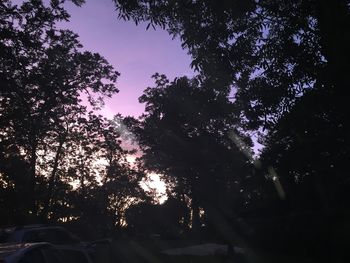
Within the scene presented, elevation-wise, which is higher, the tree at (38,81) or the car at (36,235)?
the tree at (38,81)

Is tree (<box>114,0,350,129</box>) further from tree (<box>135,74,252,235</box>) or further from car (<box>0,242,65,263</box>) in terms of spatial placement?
tree (<box>135,74,252,235</box>)

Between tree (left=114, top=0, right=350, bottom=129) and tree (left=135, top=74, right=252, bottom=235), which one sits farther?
tree (left=135, top=74, right=252, bottom=235)

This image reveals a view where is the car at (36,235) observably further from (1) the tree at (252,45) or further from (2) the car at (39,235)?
(1) the tree at (252,45)

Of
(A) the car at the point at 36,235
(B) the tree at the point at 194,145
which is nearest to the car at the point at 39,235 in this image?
(A) the car at the point at 36,235

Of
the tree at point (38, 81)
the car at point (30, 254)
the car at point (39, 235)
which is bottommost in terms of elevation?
the car at point (30, 254)

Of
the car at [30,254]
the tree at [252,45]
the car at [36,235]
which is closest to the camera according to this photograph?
the car at [30,254]

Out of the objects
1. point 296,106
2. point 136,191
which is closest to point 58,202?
point 136,191

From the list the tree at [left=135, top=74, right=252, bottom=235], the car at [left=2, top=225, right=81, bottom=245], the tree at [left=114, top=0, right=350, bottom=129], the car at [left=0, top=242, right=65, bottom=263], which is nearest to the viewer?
the car at [left=0, top=242, right=65, bottom=263]

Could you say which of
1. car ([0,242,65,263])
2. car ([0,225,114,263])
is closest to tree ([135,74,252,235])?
car ([0,225,114,263])

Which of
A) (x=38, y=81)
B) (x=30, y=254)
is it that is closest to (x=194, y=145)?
(x=38, y=81)

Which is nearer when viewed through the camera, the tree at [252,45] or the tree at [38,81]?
the tree at [252,45]

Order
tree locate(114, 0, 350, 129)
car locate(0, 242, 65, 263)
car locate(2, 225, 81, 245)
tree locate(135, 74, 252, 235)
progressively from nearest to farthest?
car locate(0, 242, 65, 263) < tree locate(114, 0, 350, 129) < car locate(2, 225, 81, 245) < tree locate(135, 74, 252, 235)

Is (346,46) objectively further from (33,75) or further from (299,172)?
(299,172)

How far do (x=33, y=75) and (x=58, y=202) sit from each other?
33026mm
